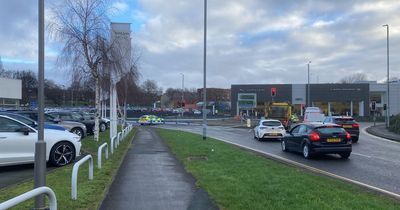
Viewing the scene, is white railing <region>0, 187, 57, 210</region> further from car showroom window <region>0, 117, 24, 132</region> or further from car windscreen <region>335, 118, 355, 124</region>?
car windscreen <region>335, 118, 355, 124</region>

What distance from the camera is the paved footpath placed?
8.12 m

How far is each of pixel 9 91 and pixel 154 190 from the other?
62.1 metres

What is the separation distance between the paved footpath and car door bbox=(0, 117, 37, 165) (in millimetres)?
2568

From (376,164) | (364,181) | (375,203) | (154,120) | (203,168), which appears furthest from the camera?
(154,120)

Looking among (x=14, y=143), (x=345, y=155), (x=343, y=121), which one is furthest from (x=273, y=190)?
(x=343, y=121)

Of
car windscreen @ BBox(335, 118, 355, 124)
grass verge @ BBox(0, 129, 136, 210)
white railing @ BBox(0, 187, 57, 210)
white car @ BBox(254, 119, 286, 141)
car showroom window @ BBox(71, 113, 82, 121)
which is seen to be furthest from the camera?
car windscreen @ BBox(335, 118, 355, 124)

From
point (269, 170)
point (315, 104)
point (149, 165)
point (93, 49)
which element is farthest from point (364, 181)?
point (315, 104)

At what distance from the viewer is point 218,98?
14888 centimetres

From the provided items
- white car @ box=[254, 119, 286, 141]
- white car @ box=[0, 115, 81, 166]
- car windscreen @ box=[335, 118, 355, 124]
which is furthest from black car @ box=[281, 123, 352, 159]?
car windscreen @ box=[335, 118, 355, 124]

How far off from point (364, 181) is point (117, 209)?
703 centimetres

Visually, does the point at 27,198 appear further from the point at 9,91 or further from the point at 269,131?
the point at 9,91

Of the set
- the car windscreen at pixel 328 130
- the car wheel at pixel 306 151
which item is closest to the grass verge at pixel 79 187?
the car wheel at pixel 306 151

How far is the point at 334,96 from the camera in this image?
90188 mm

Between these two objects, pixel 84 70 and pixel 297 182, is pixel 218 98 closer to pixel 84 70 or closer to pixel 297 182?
pixel 84 70
